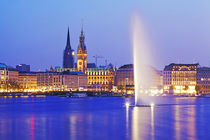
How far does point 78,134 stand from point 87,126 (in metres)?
6.46

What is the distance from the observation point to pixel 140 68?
66125mm

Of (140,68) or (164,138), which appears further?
(140,68)

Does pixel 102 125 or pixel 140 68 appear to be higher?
pixel 140 68

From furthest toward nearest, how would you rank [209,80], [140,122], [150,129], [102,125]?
[209,80] < [140,122] < [102,125] < [150,129]

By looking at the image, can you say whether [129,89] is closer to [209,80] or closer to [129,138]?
[209,80]

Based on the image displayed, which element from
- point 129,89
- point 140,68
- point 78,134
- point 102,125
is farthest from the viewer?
point 129,89

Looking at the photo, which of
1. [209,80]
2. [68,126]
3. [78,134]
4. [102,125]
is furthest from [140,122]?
[209,80]

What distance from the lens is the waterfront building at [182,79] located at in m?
188

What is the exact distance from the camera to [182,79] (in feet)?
617

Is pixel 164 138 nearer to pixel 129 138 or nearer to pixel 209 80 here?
pixel 129 138

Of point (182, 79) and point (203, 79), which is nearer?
point (203, 79)

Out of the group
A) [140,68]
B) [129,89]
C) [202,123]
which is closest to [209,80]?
[129,89]

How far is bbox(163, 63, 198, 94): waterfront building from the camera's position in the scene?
7382 inches

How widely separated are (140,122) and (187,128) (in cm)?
731
